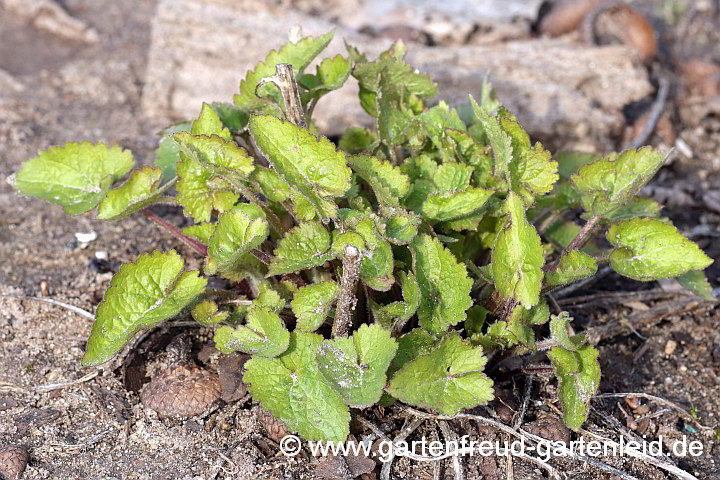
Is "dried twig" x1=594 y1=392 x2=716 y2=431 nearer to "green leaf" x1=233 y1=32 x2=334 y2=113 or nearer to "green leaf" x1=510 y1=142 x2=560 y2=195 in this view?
"green leaf" x1=510 y1=142 x2=560 y2=195

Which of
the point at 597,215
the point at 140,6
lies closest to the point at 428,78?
the point at 597,215

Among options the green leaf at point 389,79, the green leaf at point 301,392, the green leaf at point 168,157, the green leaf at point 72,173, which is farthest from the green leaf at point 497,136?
the green leaf at point 72,173

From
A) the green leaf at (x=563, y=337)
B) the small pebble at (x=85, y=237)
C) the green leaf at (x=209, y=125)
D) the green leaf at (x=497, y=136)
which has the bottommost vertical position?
the small pebble at (x=85, y=237)

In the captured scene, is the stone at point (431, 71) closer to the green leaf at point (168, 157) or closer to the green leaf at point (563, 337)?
the green leaf at point (168, 157)

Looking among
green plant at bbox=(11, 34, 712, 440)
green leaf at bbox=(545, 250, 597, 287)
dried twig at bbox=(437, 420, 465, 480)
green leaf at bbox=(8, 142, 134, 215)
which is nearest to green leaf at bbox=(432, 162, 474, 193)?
green plant at bbox=(11, 34, 712, 440)

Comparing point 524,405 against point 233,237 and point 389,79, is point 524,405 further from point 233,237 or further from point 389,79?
point 389,79

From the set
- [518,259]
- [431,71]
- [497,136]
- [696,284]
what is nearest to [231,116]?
[497,136]
